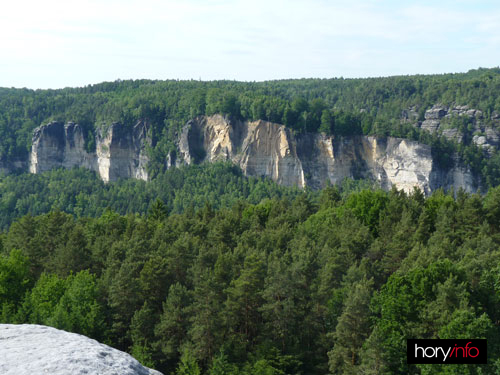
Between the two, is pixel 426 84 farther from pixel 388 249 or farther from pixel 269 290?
pixel 269 290

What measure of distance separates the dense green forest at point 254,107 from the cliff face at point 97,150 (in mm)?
2290

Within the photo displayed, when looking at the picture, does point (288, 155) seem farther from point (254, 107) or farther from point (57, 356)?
point (57, 356)

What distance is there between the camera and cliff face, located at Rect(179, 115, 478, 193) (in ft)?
359

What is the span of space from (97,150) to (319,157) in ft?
170

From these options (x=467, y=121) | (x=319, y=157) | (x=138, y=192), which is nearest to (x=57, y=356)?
(x=138, y=192)

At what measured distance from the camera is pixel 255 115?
4606 inches

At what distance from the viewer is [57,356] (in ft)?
37.8

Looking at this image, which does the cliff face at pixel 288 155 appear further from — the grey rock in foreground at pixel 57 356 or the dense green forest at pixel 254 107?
the grey rock in foreground at pixel 57 356

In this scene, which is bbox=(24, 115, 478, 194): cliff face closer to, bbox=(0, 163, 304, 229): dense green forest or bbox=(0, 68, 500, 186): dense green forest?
bbox=(0, 68, 500, 186): dense green forest

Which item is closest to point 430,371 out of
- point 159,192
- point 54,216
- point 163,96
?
point 54,216

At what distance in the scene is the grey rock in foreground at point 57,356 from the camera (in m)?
11.1

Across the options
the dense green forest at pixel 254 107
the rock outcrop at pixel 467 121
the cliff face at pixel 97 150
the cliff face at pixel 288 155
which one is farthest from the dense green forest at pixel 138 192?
the rock outcrop at pixel 467 121

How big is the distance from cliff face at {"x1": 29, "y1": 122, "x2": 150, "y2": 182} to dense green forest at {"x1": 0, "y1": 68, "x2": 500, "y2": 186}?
2.29 metres

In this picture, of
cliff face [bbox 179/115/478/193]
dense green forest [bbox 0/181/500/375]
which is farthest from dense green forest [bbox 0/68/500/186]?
dense green forest [bbox 0/181/500/375]
